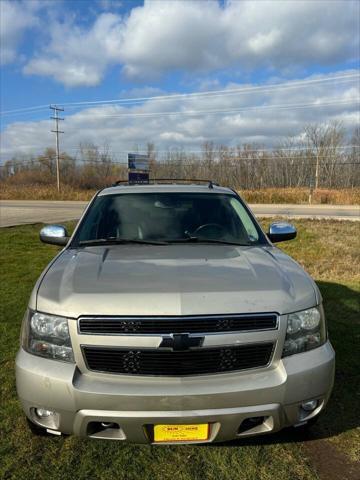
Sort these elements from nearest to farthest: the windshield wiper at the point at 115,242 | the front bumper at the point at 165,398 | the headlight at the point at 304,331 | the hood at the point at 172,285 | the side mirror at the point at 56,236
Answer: the front bumper at the point at 165,398, the hood at the point at 172,285, the headlight at the point at 304,331, the windshield wiper at the point at 115,242, the side mirror at the point at 56,236

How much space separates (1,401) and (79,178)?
241 ft

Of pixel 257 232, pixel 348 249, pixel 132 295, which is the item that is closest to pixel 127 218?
pixel 257 232

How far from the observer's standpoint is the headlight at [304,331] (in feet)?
7.77

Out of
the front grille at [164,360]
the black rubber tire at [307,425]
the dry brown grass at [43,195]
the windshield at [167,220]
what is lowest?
the dry brown grass at [43,195]

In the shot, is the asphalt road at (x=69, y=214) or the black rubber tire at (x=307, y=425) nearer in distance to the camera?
the black rubber tire at (x=307, y=425)

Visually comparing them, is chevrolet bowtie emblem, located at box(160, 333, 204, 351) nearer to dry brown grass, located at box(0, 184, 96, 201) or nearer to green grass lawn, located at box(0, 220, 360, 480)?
green grass lawn, located at box(0, 220, 360, 480)

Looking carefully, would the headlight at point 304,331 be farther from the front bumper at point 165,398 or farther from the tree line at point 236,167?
the tree line at point 236,167

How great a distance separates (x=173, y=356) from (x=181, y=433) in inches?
16.4

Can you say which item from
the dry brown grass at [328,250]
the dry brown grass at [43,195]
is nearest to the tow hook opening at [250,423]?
the dry brown grass at [328,250]

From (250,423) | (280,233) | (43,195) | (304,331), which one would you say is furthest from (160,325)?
(43,195)

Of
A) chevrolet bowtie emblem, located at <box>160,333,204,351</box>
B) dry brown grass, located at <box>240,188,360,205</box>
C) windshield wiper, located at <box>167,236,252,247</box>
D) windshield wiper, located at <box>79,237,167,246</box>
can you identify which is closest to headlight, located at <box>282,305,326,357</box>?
chevrolet bowtie emblem, located at <box>160,333,204,351</box>

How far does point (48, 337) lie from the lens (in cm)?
235

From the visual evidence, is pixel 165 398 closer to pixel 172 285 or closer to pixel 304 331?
pixel 172 285

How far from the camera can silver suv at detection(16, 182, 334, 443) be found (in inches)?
85.9
